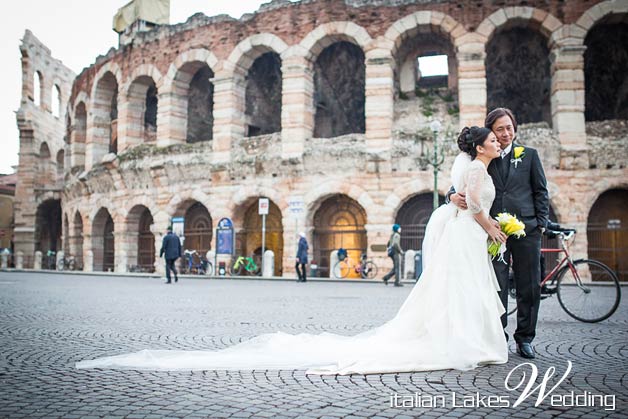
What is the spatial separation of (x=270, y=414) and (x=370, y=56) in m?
19.2

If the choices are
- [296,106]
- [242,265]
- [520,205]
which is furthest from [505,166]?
[242,265]

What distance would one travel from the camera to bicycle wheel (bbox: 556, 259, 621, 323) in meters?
7.12

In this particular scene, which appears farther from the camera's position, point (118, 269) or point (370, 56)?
point (118, 269)

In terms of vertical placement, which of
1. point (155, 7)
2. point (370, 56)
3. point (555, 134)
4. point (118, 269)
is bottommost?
point (118, 269)

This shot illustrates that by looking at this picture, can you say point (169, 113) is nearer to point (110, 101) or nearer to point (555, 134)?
point (110, 101)

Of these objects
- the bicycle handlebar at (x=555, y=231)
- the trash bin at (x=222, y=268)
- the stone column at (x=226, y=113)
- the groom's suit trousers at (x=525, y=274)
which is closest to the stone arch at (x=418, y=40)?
the stone column at (x=226, y=113)

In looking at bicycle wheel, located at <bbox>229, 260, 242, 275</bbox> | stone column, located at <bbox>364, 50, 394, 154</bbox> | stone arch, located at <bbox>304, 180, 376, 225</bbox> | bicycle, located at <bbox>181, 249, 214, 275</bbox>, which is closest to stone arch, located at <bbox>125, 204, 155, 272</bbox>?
bicycle, located at <bbox>181, 249, 214, 275</bbox>

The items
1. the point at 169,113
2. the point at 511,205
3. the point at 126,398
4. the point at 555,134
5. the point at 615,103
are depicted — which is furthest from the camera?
the point at 169,113

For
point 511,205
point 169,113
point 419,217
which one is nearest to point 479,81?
point 419,217

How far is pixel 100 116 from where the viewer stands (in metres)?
28.9

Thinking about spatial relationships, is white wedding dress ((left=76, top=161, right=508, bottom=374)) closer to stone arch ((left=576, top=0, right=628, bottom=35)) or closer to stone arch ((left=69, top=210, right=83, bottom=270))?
stone arch ((left=576, top=0, right=628, bottom=35))

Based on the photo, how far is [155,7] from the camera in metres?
30.3

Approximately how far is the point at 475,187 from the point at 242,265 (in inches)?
753

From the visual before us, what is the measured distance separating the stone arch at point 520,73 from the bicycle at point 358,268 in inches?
334
